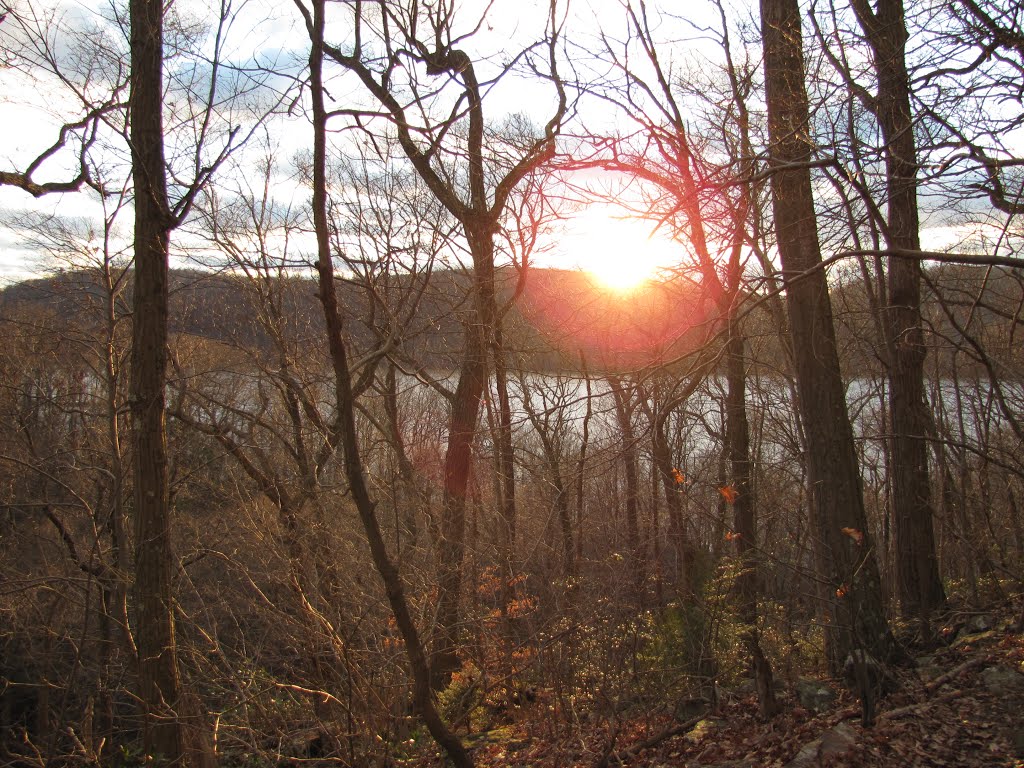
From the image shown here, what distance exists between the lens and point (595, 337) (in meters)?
9.00

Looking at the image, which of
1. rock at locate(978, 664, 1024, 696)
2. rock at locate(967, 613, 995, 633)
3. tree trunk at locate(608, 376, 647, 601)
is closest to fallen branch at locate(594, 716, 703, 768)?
tree trunk at locate(608, 376, 647, 601)

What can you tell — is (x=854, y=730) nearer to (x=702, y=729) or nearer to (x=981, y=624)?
(x=702, y=729)

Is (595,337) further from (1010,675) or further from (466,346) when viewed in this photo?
(1010,675)

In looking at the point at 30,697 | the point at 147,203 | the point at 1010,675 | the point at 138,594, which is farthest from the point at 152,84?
the point at 30,697

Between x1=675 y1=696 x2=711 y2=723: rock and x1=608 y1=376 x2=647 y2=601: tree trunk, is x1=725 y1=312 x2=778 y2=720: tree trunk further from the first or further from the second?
x1=608 y1=376 x2=647 y2=601: tree trunk

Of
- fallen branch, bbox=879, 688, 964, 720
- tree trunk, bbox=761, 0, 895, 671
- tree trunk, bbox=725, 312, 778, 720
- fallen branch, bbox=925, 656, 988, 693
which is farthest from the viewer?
tree trunk, bbox=725, 312, 778, 720

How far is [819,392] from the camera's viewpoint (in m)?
6.52

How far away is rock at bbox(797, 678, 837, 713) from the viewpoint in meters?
6.16

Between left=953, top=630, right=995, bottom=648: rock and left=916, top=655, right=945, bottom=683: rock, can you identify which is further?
left=953, top=630, right=995, bottom=648: rock

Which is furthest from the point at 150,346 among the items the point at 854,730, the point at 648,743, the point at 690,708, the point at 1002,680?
the point at 1002,680

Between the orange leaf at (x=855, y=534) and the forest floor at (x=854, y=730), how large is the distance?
1.10 metres

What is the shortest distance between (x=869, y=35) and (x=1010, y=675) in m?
4.98

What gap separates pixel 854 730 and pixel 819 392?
9.03 ft

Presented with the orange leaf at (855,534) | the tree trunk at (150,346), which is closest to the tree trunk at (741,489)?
the orange leaf at (855,534)
